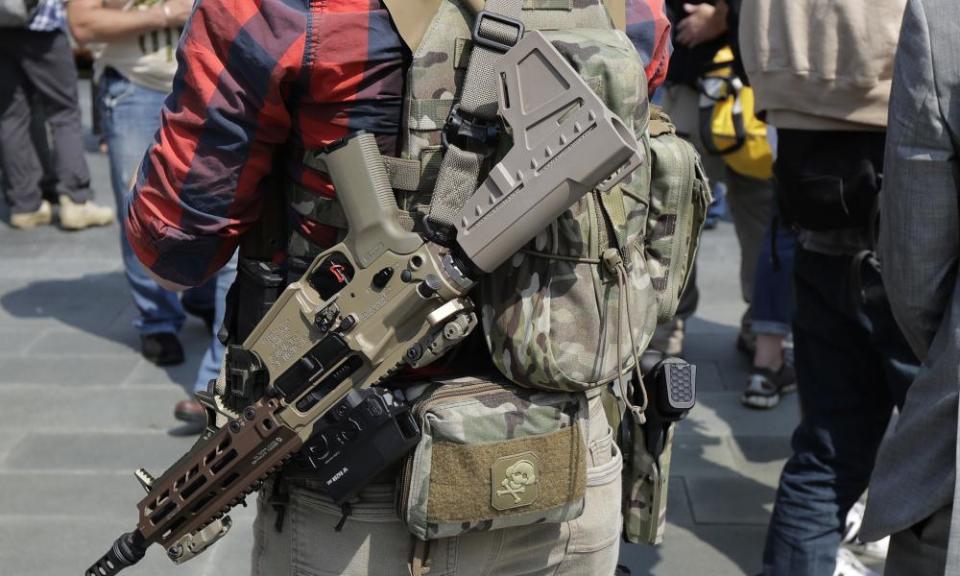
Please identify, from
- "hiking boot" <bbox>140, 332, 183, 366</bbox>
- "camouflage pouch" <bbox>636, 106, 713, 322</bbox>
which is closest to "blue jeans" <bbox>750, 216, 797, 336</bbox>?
"hiking boot" <bbox>140, 332, 183, 366</bbox>

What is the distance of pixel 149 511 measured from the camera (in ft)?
6.39

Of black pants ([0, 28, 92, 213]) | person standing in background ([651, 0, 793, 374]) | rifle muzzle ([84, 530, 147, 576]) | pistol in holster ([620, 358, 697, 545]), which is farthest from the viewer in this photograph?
black pants ([0, 28, 92, 213])

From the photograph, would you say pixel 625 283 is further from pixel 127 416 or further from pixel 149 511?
pixel 127 416

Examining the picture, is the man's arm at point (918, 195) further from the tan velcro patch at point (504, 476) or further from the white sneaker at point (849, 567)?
the white sneaker at point (849, 567)

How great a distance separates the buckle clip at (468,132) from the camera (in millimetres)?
1623

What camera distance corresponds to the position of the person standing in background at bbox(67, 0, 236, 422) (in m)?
4.24

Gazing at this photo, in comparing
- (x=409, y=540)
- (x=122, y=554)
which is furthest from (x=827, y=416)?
(x=122, y=554)

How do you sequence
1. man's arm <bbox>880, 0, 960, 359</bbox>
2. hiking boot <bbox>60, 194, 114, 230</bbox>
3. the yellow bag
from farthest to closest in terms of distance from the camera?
hiking boot <bbox>60, 194, 114, 230</bbox> < the yellow bag < man's arm <bbox>880, 0, 960, 359</bbox>

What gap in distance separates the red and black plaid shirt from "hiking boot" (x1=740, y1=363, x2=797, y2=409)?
2.95 meters

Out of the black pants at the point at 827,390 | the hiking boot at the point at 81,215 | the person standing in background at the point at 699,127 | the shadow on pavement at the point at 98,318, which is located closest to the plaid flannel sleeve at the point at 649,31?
the black pants at the point at 827,390

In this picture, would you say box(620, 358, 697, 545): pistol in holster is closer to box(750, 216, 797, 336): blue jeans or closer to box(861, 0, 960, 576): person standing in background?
box(861, 0, 960, 576): person standing in background

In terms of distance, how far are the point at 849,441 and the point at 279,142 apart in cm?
177

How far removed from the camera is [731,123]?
4.12 metres

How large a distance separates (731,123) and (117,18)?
2.22m
